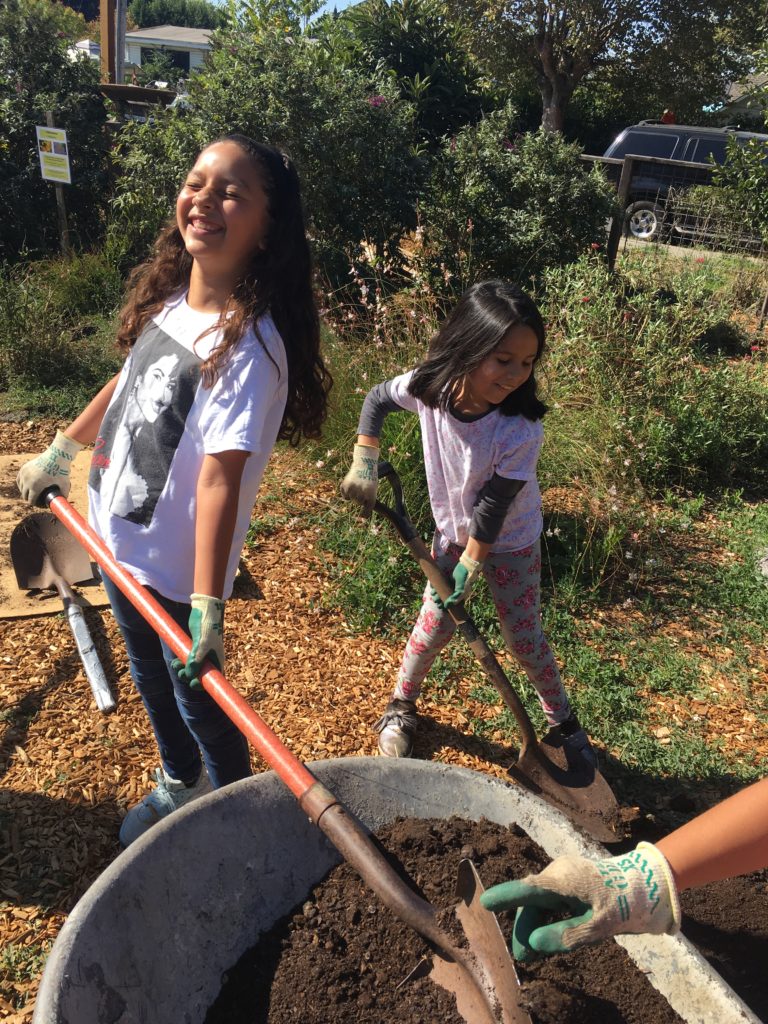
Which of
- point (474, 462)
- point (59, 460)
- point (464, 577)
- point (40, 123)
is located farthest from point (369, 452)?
point (40, 123)

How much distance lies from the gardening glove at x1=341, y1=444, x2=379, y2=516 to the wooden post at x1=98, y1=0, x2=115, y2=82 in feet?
36.3

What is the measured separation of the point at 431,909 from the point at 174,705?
1.11m

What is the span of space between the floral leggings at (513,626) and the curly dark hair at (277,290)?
84cm

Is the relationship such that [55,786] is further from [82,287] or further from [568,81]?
[568,81]

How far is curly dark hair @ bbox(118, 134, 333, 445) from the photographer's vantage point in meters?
1.85

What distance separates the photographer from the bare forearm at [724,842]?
1205 millimetres

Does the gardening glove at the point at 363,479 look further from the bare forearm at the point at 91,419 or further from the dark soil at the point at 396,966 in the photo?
the dark soil at the point at 396,966

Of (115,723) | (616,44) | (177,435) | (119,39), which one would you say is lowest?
(115,723)

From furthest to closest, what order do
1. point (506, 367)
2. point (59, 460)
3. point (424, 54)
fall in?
point (424, 54) < point (59, 460) < point (506, 367)

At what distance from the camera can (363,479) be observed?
2660mm

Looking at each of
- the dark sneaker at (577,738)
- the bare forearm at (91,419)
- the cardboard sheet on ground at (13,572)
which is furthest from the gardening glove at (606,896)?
the cardboard sheet on ground at (13,572)

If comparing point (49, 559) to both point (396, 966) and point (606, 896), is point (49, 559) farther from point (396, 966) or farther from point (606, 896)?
point (606, 896)

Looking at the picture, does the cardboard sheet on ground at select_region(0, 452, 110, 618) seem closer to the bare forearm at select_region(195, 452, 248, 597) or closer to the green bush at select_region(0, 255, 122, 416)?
the green bush at select_region(0, 255, 122, 416)

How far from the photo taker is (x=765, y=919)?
231 centimetres
